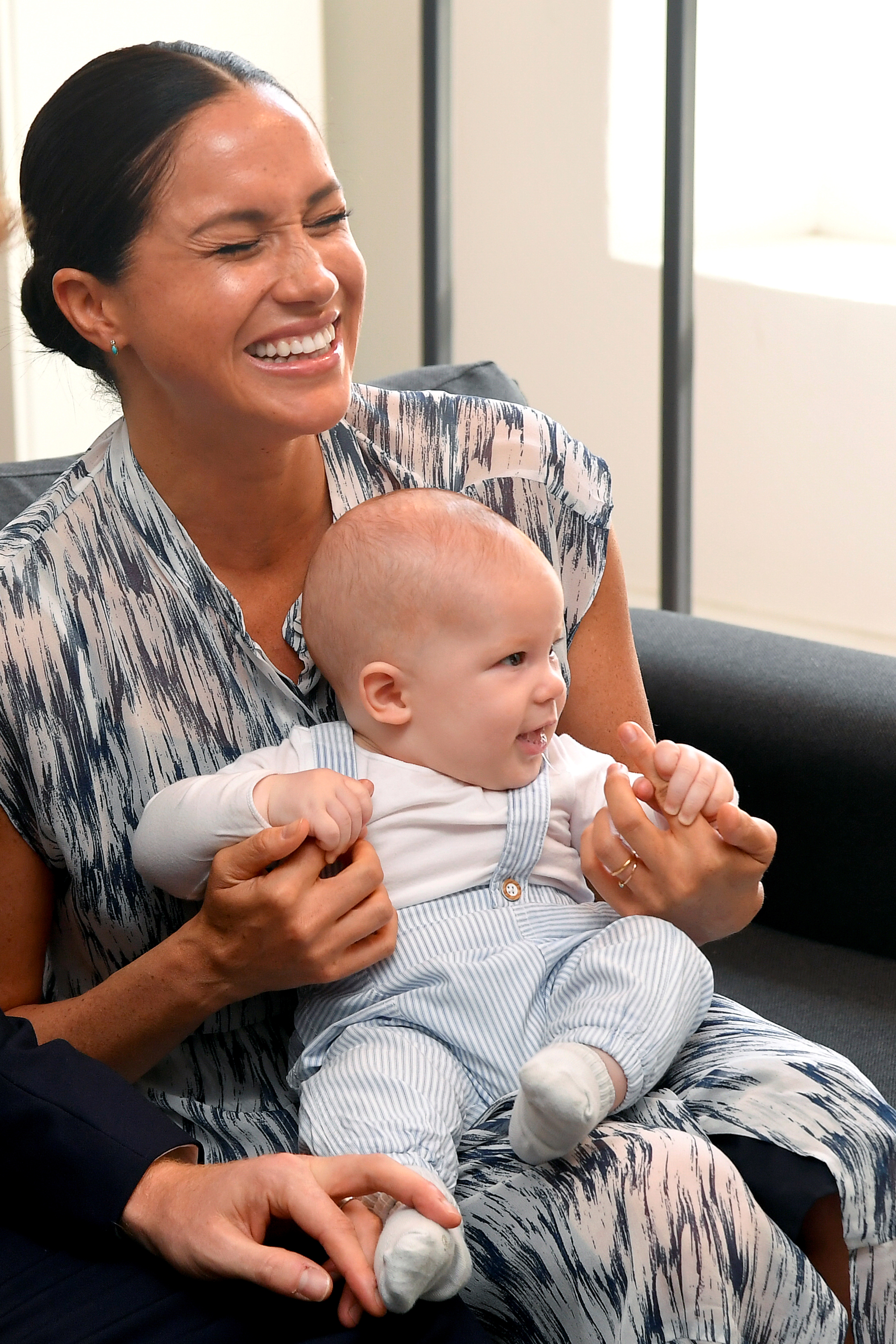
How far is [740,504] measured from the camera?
4547mm

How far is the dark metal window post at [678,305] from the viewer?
129 inches

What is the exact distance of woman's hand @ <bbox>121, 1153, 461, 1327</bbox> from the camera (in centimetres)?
102

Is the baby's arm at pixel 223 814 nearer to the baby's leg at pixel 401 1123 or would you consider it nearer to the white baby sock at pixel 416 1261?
the baby's leg at pixel 401 1123

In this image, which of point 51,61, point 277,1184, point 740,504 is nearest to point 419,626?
point 277,1184

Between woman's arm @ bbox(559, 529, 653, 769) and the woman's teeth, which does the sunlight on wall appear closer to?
woman's arm @ bbox(559, 529, 653, 769)

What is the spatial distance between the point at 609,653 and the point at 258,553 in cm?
42

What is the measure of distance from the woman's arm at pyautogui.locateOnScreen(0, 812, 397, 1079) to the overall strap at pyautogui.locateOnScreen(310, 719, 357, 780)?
84 mm

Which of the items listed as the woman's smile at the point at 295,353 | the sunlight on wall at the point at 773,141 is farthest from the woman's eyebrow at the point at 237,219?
the sunlight on wall at the point at 773,141

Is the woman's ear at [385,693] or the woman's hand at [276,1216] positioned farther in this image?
the woman's ear at [385,693]

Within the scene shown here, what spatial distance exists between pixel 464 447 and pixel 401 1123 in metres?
0.77

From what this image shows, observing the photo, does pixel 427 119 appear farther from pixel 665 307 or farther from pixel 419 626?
pixel 419 626

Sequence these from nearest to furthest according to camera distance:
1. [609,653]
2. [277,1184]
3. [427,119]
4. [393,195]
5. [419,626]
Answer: [277,1184]
[419,626]
[609,653]
[427,119]
[393,195]

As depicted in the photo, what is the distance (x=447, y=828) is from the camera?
4.42 feet

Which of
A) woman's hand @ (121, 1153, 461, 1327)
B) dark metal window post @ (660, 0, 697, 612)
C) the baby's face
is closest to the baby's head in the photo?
the baby's face
